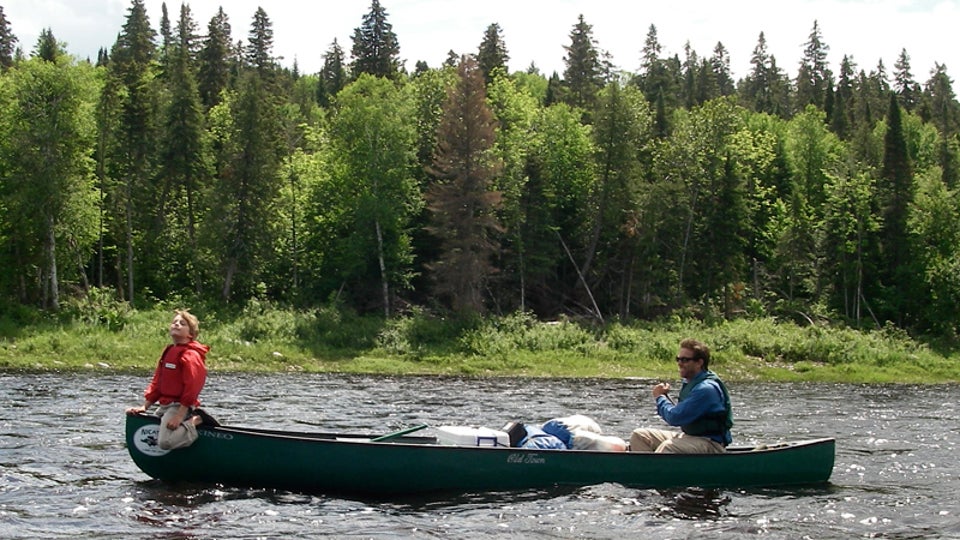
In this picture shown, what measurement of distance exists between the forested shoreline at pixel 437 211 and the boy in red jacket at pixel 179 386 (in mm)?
35608

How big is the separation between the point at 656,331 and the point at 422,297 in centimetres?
1486

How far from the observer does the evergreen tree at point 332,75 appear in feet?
346

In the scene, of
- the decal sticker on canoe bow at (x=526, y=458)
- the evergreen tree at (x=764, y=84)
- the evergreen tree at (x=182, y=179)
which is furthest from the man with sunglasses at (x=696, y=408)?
the evergreen tree at (x=764, y=84)

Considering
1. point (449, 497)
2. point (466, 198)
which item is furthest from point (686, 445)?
point (466, 198)

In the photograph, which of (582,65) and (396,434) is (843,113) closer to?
(582,65)

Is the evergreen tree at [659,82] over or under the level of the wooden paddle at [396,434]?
over

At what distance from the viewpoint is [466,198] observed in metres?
53.6

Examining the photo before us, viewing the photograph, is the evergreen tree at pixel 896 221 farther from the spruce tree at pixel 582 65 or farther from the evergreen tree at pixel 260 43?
the evergreen tree at pixel 260 43

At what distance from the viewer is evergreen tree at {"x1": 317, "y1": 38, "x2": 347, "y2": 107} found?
10556 centimetres

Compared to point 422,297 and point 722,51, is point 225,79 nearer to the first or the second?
point 422,297

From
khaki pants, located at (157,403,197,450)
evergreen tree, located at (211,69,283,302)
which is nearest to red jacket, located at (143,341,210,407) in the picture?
khaki pants, located at (157,403,197,450)

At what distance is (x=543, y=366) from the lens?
4647 cm

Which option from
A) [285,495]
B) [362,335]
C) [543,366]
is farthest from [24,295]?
[285,495]

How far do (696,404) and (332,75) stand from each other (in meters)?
104
